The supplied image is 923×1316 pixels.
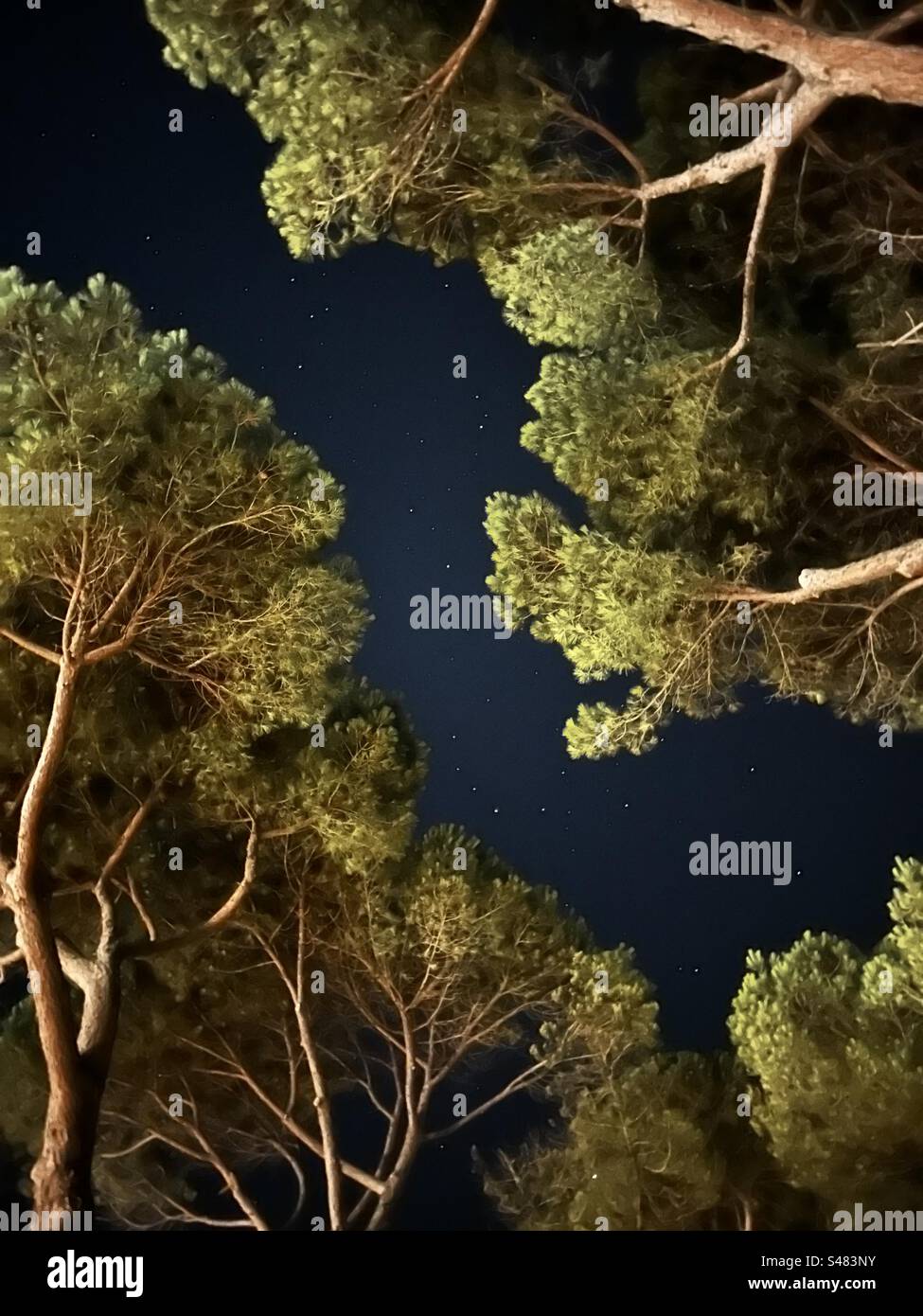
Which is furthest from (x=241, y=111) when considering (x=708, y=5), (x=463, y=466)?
(x=708, y=5)

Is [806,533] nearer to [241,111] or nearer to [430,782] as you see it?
[430,782]

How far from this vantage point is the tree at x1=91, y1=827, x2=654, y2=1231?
17.1 ft

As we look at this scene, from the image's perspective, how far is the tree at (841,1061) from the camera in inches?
194

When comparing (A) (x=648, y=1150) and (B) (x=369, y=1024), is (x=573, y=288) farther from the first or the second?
(A) (x=648, y=1150)

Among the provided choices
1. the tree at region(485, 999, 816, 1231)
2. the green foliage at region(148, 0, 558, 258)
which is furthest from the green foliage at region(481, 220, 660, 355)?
the tree at region(485, 999, 816, 1231)

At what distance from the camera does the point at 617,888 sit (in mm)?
5285

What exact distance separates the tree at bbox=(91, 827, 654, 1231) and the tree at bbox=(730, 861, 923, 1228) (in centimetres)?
54

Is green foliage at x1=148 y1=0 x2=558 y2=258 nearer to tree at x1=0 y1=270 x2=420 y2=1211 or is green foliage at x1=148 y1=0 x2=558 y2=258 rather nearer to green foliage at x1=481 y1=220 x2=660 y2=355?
green foliage at x1=481 y1=220 x2=660 y2=355

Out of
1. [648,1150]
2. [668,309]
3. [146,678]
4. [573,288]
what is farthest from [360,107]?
[648,1150]

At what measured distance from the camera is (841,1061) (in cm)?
498

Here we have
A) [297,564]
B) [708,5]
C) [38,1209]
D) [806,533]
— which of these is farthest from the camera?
[806,533]

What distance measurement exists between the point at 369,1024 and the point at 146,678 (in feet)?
6.23

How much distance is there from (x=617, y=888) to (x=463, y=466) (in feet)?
6.35

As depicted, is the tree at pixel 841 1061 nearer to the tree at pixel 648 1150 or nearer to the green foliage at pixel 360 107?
the tree at pixel 648 1150
